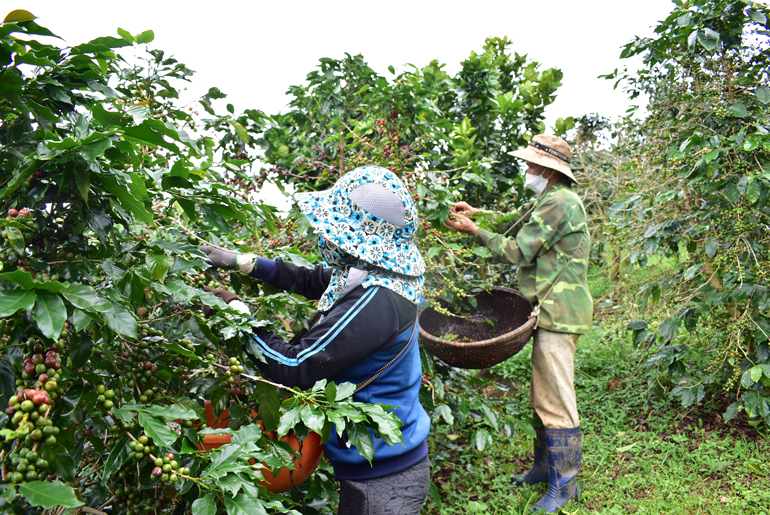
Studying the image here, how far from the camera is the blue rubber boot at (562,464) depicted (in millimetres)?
2928

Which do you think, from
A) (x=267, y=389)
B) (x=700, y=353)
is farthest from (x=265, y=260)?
(x=700, y=353)

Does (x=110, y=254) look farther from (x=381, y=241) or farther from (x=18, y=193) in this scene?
(x=381, y=241)

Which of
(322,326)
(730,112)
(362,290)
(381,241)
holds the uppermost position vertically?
(730,112)

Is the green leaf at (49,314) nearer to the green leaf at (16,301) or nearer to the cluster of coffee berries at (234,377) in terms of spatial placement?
the green leaf at (16,301)

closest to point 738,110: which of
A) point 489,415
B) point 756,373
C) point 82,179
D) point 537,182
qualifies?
point 537,182

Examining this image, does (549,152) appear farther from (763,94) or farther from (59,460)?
(59,460)

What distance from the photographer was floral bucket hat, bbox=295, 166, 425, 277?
1634 millimetres

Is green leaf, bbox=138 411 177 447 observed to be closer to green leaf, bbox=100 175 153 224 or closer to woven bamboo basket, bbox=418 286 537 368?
green leaf, bbox=100 175 153 224

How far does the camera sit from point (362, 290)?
1604 millimetres

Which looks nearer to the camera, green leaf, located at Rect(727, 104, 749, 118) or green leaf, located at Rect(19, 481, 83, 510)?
green leaf, located at Rect(19, 481, 83, 510)

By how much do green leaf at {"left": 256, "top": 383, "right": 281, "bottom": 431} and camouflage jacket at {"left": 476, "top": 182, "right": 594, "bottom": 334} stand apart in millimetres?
1994

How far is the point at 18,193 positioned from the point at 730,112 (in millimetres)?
3398

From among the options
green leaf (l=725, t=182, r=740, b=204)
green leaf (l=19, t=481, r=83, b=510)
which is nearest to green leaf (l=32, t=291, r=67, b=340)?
green leaf (l=19, t=481, r=83, b=510)

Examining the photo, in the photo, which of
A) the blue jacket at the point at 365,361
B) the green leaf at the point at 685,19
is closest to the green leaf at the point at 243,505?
the blue jacket at the point at 365,361
